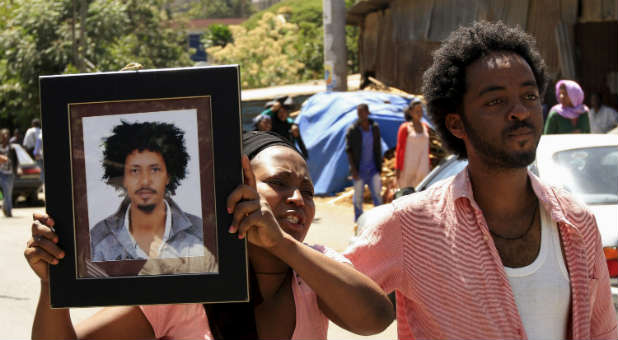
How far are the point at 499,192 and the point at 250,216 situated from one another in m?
0.94

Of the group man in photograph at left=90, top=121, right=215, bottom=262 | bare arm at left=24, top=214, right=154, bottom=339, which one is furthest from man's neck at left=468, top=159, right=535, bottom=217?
bare arm at left=24, top=214, right=154, bottom=339

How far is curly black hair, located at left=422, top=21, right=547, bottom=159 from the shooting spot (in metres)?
2.39

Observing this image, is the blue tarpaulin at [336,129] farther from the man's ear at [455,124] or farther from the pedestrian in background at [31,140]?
the man's ear at [455,124]

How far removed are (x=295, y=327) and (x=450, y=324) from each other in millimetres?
497

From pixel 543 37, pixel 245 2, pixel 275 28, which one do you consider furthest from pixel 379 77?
pixel 245 2

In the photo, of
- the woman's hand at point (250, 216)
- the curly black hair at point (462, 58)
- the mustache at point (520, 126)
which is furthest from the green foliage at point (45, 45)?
the woman's hand at point (250, 216)

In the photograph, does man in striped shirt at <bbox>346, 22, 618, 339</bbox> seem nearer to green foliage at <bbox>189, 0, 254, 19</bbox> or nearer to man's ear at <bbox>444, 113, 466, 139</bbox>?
man's ear at <bbox>444, 113, 466, 139</bbox>

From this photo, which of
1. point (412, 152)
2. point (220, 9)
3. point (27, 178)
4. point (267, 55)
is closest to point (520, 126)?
point (412, 152)

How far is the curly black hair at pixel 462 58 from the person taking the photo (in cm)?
239

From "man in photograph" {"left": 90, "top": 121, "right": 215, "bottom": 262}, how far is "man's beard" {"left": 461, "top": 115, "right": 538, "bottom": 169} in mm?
936

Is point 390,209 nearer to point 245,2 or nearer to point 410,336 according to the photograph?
point 410,336

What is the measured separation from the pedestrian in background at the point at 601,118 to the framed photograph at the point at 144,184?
11152mm

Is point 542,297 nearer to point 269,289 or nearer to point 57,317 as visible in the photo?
point 269,289

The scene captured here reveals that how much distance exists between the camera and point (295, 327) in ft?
6.58
